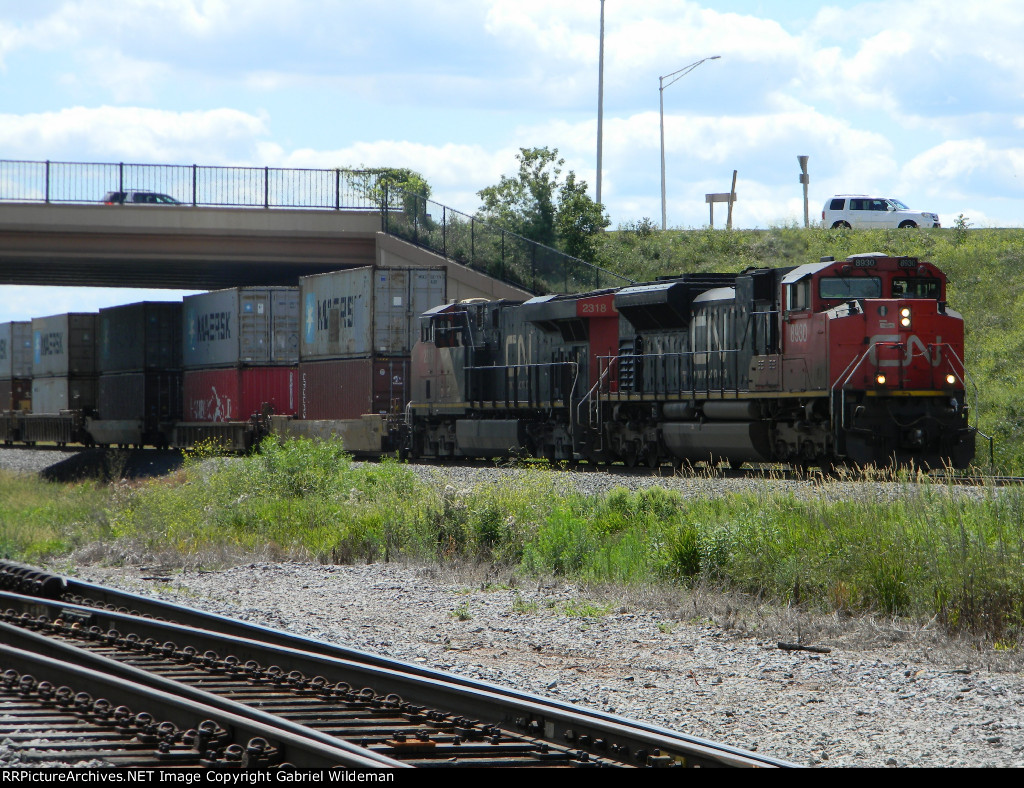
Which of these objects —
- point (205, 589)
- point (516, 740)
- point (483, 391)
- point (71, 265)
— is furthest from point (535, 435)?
point (71, 265)

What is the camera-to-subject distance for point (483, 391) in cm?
2467

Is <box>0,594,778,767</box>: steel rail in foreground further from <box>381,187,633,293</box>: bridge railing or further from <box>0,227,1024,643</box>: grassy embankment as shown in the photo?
<box>381,187,633,293</box>: bridge railing

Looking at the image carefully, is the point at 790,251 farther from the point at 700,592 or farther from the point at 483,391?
the point at 700,592

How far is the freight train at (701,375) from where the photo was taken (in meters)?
16.6

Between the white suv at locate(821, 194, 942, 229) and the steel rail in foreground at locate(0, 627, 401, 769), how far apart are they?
42019 millimetres

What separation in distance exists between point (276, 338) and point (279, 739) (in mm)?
26679

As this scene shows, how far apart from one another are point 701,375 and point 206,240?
19.5 metres

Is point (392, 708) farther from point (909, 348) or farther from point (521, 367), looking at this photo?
point (521, 367)

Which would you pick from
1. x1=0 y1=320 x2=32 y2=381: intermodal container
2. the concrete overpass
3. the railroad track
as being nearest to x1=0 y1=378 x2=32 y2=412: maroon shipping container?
x1=0 y1=320 x2=32 y2=381: intermodal container

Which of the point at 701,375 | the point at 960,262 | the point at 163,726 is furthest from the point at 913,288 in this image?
the point at 960,262

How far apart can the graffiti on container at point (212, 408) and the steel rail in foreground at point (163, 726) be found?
82.1ft

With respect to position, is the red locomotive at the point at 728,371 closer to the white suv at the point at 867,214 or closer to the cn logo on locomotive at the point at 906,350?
the cn logo on locomotive at the point at 906,350

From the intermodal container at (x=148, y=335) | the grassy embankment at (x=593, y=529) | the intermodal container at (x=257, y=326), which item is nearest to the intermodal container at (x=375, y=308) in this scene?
the intermodal container at (x=257, y=326)

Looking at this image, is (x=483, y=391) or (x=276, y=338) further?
(x=276, y=338)
